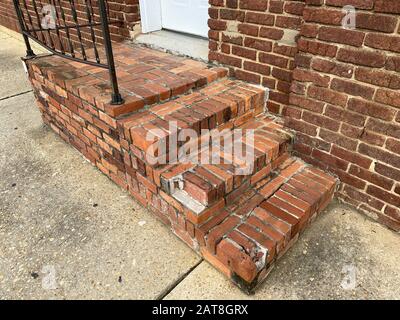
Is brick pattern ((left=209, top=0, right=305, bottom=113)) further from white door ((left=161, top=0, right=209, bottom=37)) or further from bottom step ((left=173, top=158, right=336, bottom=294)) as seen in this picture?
bottom step ((left=173, top=158, right=336, bottom=294))

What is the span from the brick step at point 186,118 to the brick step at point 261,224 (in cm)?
47

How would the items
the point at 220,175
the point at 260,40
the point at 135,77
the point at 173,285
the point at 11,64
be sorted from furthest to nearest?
the point at 11,64, the point at 135,77, the point at 260,40, the point at 220,175, the point at 173,285

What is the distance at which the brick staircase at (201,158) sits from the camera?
5.42 ft

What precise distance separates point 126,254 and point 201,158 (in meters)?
0.69

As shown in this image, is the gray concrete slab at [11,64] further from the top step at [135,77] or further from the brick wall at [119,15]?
the top step at [135,77]

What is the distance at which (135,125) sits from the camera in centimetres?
187

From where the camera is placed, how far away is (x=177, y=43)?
291 centimetres

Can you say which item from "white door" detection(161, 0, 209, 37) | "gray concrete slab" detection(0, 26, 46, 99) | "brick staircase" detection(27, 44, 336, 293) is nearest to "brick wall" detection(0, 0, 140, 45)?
"white door" detection(161, 0, 209, 37)

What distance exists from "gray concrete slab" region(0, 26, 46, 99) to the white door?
194cm

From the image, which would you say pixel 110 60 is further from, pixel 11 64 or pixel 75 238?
pixel 11 64

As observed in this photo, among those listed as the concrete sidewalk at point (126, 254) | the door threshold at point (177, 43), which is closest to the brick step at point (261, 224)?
the concrete sidewalk at point (126, 254)

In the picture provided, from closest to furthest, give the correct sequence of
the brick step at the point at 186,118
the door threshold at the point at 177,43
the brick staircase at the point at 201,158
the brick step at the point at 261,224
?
the brick step at the point at 261,224
the brick staircase at the point at 201,158
the brick step at the point at 186,118
the door threshold at the point at 177,43

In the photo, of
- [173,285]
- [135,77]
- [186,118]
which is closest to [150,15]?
[135,77]

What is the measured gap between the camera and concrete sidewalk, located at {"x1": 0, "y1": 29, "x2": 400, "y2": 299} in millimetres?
1580
